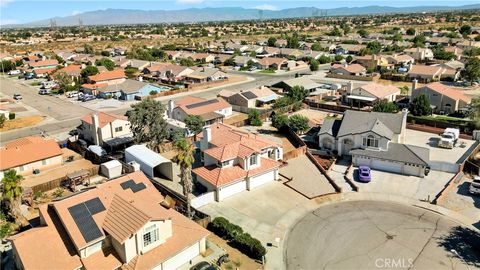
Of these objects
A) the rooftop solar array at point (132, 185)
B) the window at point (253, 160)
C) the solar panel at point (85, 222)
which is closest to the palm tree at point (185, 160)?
the rooftop solar array at point (132, 185)

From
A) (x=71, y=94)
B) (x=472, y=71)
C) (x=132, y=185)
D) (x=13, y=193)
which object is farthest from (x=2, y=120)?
(x=472, y=71)

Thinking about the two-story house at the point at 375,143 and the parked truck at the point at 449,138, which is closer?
the two-story house at the point at 375,143

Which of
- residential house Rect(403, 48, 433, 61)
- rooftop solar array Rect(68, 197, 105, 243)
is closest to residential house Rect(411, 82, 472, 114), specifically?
rooftop solar array Rect(68, 197, 105, 243)

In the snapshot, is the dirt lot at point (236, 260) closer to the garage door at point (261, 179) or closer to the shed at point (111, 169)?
the garage door at point (261, 179)

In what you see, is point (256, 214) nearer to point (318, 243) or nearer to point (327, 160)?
point (318, 243)

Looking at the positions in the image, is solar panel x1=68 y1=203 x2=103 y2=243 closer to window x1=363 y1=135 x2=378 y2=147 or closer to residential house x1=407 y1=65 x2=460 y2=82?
window x1=363 y1=135 x2=378 y2=147

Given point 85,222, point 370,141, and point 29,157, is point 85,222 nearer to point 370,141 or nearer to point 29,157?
point 29,157

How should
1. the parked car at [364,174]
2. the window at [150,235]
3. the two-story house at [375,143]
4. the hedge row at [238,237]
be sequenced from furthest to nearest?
the two-story house at [375,143] < the parked car at [364,174] < the hedge row at [238,237] < the window at [150,235]
